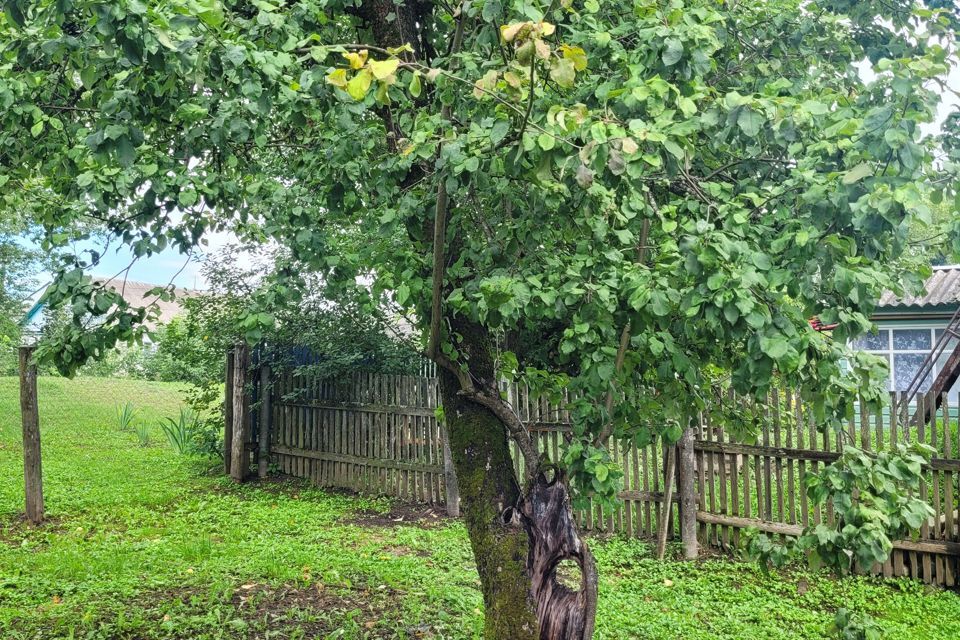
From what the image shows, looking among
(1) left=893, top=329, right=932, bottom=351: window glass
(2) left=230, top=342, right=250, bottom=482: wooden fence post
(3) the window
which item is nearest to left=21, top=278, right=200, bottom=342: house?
(2) left=230, top=342, right=250, bottom=482: wooden fence post

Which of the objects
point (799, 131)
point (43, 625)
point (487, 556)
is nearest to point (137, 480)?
point (43, 625)

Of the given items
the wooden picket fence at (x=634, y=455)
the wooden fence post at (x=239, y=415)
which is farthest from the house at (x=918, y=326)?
the wooden fence post at (x=239, y=415)

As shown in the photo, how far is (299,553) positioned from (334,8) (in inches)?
169

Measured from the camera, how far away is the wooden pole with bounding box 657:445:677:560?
6.02 m

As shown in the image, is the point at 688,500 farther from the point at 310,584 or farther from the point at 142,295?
the point at 142,295

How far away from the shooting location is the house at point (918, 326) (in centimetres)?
1484

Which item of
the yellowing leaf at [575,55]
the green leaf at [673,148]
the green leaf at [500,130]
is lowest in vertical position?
the green leaf at [673,148]

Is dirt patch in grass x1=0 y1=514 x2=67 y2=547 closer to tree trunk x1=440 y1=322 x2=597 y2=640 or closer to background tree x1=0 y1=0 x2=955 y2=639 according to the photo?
background tree x1=0 y1=0 x2=955 y2=639

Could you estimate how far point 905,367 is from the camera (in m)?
16.2

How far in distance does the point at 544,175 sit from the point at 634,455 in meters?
4.85

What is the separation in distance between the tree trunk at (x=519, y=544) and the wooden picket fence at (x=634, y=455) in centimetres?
77

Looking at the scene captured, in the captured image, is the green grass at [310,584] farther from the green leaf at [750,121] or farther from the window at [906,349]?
the window at [906,349]

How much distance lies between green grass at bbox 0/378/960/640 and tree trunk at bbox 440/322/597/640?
Result: 34.2 inches

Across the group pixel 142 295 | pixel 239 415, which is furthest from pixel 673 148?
pixel 239 415
